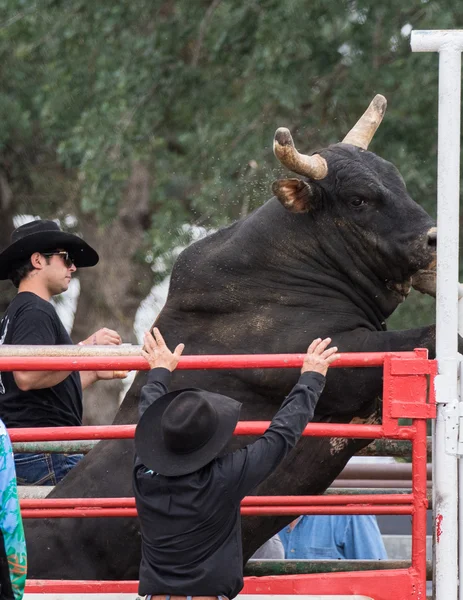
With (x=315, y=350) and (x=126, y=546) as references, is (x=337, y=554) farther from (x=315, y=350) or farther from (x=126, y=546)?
(x=315, y=350)

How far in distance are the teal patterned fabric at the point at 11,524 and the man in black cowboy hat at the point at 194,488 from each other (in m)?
0.60

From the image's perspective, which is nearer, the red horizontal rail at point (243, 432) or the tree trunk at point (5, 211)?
the red horizontal rail at point (243, 432)

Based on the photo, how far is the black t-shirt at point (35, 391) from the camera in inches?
185

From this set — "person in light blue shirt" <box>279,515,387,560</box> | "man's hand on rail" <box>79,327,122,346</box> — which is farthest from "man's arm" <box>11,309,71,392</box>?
"person in light blue shirt" <box>279,515,387,560</box>

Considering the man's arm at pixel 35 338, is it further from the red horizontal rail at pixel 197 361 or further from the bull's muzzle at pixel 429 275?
the bull's muzzle at pixel 429 275

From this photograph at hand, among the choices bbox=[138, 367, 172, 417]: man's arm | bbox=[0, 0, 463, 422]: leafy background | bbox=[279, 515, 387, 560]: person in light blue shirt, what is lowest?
bbox=[279, 515, 387, 560]: person in light blue shirt

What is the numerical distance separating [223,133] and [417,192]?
1.89 metres

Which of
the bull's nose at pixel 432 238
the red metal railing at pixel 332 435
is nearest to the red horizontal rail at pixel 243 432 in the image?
the red metal railing at pixel 332 435

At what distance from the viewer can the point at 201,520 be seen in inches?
135

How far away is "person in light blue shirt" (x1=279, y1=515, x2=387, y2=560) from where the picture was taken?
5707 millimetres

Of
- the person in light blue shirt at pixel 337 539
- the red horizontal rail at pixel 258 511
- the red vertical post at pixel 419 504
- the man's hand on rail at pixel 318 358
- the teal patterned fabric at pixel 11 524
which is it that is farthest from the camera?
the person in light blue shirt at pixel 337 539

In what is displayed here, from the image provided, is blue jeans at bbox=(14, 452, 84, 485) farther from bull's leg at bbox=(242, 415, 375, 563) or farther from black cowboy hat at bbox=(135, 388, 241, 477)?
black cowboy hat at bbox=(135, 388, 241, 477)

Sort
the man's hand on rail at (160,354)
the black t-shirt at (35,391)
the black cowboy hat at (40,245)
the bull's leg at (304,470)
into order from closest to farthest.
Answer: the man's hand on rail at (160,354) < the bull's leg at (304,470) < the black t-shirt at (35,391) < the black cowboy hat at (40,245)

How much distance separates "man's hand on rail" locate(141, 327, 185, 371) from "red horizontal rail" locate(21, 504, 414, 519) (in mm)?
517
